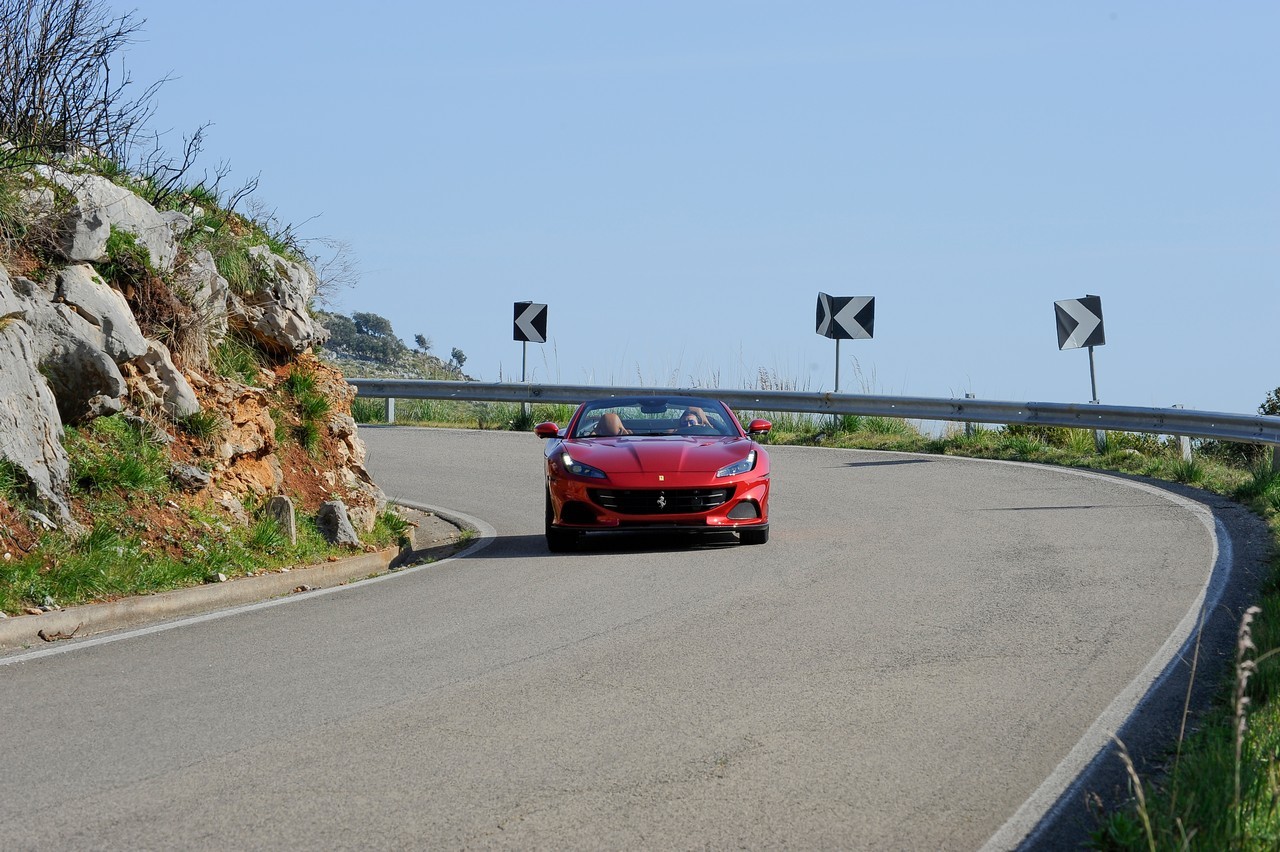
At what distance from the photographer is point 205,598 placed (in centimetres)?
966

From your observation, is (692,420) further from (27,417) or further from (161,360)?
(27,417)

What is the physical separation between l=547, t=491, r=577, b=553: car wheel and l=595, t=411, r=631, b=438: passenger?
1192 mm

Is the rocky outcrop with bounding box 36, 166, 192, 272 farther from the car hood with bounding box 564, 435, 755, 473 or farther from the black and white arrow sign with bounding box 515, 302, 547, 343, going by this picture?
the black and white arrow sign with bounding box 515, 302, 547, 343

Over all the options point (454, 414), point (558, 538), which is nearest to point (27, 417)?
point (558, 538)

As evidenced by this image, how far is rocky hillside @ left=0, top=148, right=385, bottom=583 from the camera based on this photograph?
33.1ft

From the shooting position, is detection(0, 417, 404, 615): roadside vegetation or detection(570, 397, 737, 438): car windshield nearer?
detection(0, 417, 404, 615): roadside vegetation

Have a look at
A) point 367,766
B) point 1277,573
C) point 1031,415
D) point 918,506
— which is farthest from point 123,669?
point 1031,415

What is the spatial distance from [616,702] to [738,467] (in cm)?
599

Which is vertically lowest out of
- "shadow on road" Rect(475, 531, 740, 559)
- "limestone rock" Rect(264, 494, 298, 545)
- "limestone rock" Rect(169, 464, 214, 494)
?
"shadow on road" Rect(475, 531, 740, 559)

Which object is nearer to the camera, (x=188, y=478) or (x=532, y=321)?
(x=188, y=478)

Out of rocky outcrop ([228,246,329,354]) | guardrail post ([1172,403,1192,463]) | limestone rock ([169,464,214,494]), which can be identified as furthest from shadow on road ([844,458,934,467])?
limestone rock ([169,464,214,494])

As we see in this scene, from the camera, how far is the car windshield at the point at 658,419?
13.4 m

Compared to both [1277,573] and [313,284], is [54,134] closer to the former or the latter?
[313,284]

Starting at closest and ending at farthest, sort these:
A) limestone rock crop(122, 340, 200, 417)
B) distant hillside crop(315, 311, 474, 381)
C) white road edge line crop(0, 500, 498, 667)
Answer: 1. white road edge line crop(0, 500, 498, 667)
2. limestone rock crop(122, 340, 200, 417)
3. distant hillside crop(315, 311, 474, 381)
